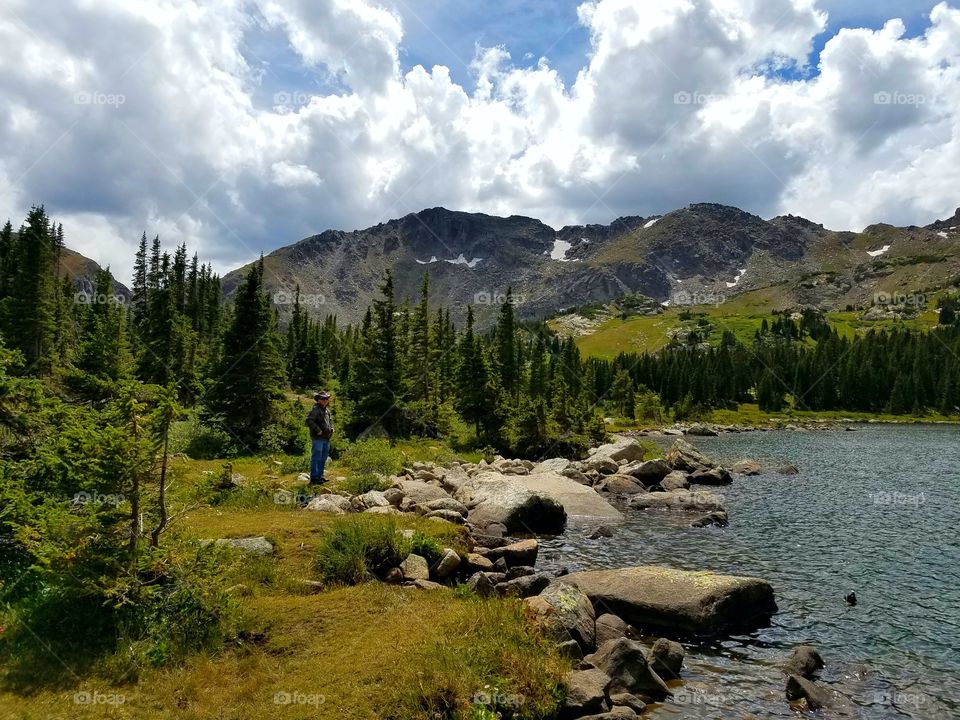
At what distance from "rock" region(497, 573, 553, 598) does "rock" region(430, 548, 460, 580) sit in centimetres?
148

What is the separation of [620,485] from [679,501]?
5.73m

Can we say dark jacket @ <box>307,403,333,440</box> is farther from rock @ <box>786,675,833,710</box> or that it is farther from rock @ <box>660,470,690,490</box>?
rock @ <box>660,470,690,490</box>

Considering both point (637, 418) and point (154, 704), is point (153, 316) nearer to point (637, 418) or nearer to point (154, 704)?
point (154, 704)

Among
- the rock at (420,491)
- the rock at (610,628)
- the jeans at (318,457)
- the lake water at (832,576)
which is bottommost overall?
the lake water at (832,576)

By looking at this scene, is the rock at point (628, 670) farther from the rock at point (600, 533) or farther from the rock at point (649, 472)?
the rock at point (649, 472)

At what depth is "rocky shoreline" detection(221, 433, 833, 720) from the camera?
1180 centimetres

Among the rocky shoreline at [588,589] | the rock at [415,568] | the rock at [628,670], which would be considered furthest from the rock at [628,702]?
the rock at [415,568]

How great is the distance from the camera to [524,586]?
1584 centimetres

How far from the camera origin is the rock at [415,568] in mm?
15266

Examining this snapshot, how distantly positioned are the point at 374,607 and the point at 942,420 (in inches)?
6369

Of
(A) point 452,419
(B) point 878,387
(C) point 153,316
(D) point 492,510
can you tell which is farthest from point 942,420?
(C) point 153,316

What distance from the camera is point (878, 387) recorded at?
147125mm

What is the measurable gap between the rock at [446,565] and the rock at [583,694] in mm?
6022

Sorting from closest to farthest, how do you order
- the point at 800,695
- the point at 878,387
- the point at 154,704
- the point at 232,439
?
the point at 154,704 < the point at 800,695 < the point at 232,439 < the point at 878,387
